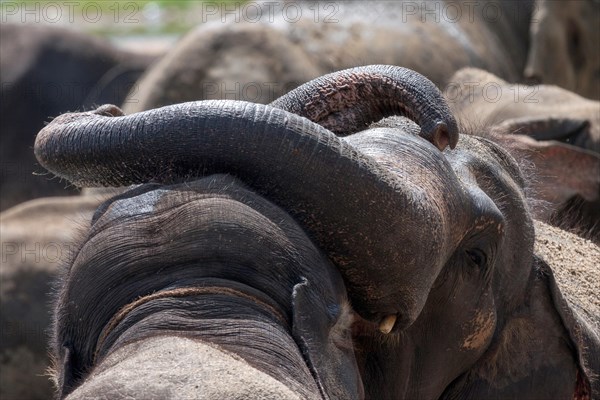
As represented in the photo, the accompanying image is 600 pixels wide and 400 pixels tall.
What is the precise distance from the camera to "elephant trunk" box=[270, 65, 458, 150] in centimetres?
190

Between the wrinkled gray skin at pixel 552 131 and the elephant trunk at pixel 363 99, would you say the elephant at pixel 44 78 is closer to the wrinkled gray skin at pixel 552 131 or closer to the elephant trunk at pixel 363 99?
the wrinkled gray skin at pixel 552 131

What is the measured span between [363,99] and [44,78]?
291 inches

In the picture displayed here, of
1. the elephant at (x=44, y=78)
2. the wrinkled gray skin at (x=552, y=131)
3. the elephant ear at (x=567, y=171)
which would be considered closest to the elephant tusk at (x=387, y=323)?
the wrinkled gray skin at (x=552, y=131)

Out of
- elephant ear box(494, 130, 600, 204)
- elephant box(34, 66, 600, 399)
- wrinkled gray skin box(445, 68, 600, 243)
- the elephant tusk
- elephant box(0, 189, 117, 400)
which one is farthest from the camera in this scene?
elephant box(0, 189, 117, 400)

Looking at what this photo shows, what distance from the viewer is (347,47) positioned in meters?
6.52

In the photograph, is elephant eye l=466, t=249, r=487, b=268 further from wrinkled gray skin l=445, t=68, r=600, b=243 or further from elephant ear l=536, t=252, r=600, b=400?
wrinkled gray skin l=445, t=68, r=600, b=243

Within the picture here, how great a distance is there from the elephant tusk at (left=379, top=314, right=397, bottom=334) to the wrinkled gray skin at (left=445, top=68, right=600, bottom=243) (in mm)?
893

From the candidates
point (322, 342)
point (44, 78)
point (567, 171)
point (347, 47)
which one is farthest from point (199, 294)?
point (44, 78)

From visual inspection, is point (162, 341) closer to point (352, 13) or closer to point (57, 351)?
point (57, 351)

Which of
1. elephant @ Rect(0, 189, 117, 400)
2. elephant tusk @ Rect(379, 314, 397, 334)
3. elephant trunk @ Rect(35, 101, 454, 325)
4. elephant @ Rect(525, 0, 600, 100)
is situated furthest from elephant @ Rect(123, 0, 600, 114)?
elephant trunk @ Rect(35, 101, 454, 325)

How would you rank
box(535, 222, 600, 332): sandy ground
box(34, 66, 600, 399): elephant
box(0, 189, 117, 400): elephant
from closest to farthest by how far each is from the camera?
box(34, 66, 600, 399): elephant, box(535, 222, 600, 332): sandy ground, box(0, 189, 117, 400): elephant

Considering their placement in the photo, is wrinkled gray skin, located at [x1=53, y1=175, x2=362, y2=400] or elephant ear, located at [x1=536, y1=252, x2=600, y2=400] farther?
elephant ear, located at [x1=536, y1=252, x2=600, y2=400]

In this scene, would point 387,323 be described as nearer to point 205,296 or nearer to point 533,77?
point 205,296

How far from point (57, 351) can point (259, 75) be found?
4489 millimetres
